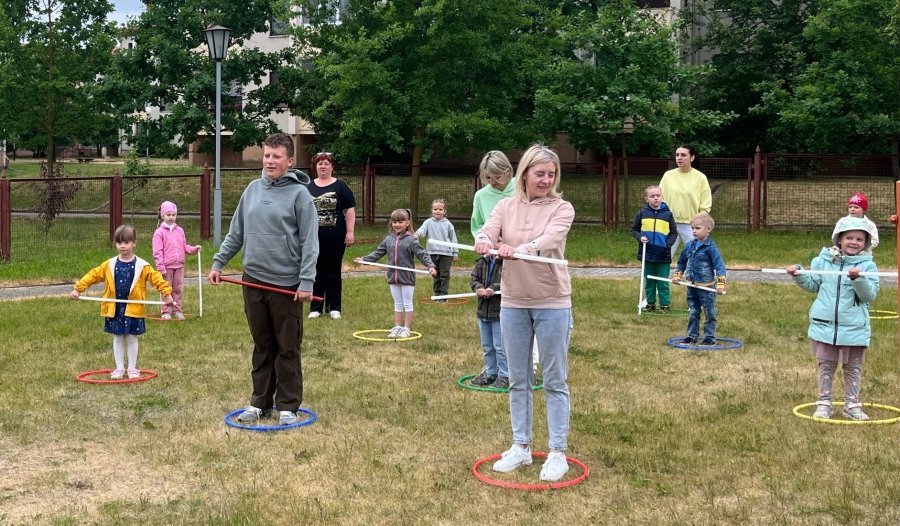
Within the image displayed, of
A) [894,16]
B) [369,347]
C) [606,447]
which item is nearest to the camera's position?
[606,447]

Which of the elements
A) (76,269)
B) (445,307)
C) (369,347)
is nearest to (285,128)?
(76,269)

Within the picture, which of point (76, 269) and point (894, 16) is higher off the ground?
point (894, 16)

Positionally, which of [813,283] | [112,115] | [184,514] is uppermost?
[112,115]

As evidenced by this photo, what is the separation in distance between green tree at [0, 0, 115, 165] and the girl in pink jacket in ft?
70.6

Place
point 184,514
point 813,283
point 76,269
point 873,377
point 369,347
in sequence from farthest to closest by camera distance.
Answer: point 76,269 < point 369,347 < point 873,377 < point 813,283 < point 184,514

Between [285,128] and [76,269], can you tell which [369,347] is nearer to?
[76,269]

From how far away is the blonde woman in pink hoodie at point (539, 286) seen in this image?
238 inches

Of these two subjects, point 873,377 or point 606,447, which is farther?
point 873,377

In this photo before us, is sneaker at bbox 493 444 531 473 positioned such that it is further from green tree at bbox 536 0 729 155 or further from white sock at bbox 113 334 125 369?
green tree at bbox 536 0 729 155

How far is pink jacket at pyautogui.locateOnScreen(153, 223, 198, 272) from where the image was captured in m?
12.8

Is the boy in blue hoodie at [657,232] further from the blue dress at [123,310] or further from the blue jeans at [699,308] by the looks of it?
the blue dress at [123,310]

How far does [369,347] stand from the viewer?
35.4ft

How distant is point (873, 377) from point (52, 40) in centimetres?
3120

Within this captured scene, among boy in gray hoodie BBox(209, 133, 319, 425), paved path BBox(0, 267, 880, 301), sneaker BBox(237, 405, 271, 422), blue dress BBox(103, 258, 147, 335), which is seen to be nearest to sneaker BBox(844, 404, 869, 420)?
boy in gray hoodie BBox(209, 133, 319, 425)
